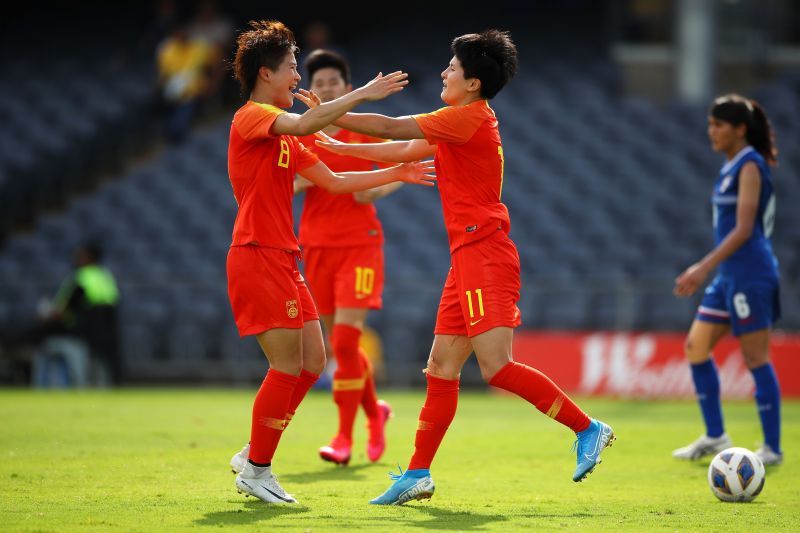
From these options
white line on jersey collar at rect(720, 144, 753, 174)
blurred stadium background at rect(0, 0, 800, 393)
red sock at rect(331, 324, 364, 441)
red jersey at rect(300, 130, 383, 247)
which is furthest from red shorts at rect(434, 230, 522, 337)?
blurred stadium background at rect(0, 0, 800, 393)

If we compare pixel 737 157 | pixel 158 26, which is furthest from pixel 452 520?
pixel 158 26

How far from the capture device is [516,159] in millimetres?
20375

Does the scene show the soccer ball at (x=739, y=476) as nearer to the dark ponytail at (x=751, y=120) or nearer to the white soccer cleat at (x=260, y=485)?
the white soccer cleat at (x=260, y=485)

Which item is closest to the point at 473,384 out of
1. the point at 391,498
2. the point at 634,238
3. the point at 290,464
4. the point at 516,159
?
the point at 634,238

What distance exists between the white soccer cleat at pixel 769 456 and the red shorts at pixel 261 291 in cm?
383

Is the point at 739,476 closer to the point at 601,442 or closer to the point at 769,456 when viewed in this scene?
the point at 601,442

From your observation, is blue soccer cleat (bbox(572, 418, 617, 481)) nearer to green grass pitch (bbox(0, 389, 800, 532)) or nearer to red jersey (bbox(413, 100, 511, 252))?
green grass pitch (bbox(0, 389, 800, 532))

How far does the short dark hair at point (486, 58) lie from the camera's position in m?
6.60

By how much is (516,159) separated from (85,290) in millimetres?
7793

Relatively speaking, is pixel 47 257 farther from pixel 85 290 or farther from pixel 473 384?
pixel 473 384

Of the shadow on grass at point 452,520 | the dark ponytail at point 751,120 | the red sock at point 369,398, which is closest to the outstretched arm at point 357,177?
the shadow on grass at point 452,520

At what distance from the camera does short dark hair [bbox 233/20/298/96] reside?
6625 mm

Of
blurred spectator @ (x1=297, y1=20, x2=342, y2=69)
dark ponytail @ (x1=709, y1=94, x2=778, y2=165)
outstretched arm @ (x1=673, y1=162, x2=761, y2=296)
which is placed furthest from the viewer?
blurred spectator @ (x1=297, y1=20, x2=342, y2=69)

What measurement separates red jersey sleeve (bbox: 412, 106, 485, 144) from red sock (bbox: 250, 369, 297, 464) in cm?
152
